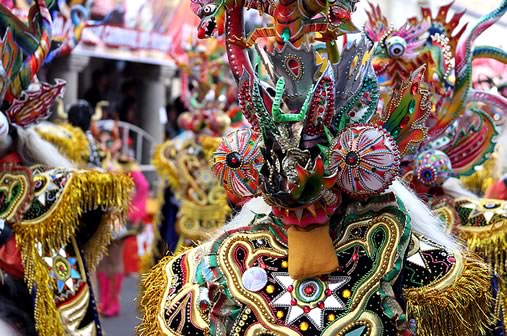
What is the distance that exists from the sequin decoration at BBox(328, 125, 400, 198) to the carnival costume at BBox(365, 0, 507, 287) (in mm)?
1557

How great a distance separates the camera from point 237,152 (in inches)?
102

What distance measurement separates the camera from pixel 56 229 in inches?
157

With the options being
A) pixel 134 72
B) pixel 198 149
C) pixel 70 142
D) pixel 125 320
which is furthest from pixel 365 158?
pixel 134 72

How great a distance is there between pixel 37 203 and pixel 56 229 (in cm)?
13

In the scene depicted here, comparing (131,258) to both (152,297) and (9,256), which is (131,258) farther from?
(152,297)

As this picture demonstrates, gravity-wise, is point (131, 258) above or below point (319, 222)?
below

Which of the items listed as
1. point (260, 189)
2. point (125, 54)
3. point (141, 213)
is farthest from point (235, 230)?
point (125, 54)

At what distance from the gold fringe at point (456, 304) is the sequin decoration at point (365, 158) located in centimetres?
33

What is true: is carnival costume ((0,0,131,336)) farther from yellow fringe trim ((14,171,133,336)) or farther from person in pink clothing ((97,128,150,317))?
person in pink clothing ((97,128,150,317))

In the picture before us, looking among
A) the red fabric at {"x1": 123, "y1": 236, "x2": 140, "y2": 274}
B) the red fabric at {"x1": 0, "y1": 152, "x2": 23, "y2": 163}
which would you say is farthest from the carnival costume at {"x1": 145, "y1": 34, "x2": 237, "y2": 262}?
the red fabric at {"x1": 0, "y1": 152, "x2": 23, "y2": 163}

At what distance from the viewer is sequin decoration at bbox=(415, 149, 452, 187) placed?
165 inches

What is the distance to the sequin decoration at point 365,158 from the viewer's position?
244 cm

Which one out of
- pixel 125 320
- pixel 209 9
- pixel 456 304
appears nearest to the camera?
pixel 456 304

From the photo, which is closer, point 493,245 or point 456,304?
point 456,304
